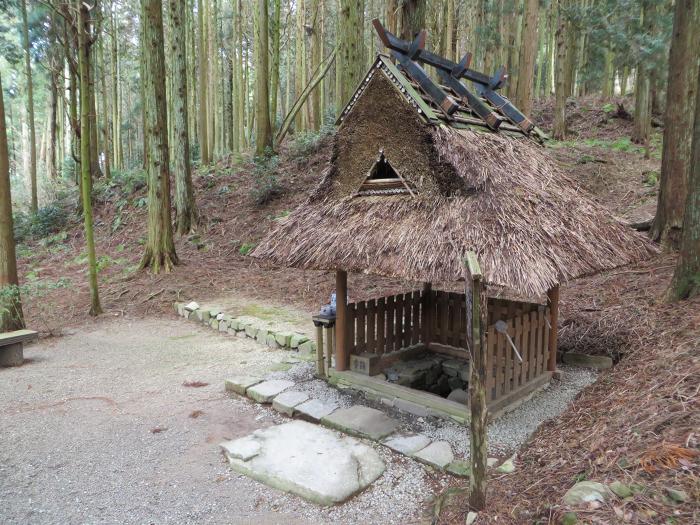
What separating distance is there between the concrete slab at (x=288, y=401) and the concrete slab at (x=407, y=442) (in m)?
1.24

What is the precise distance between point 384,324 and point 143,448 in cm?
314

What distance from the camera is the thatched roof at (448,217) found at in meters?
4.22

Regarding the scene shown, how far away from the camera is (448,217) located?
180 inches

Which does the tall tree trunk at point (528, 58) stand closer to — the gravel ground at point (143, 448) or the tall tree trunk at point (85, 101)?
the gravel ground at point (143, 448)

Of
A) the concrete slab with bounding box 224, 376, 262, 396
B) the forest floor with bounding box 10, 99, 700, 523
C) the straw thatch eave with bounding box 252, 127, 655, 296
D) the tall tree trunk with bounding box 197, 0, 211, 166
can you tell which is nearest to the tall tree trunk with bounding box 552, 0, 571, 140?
the forest floor with bounding box 10, 99, 700, 523

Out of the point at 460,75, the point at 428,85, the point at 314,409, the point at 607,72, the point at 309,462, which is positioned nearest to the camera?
the point at 309,462

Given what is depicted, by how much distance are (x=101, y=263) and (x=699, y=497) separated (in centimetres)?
1377

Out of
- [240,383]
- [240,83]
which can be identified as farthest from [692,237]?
[240,83]

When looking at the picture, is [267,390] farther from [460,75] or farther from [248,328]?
[460,75]

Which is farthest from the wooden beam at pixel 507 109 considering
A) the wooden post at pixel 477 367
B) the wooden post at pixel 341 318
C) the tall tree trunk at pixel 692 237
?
the wooden post at pixel 477 367

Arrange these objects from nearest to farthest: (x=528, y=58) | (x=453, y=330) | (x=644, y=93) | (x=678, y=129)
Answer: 1. (x=453, y=330)
2. (x=678, y=129)
3. (x=528, y=58)
4. (x=644, y=93)

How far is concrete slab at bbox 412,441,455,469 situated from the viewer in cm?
400

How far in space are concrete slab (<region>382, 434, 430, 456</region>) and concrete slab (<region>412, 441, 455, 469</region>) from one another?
0.19ft

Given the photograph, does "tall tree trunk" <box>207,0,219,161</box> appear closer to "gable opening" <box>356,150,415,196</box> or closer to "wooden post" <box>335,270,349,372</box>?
"gable opening" <box>356,150,415,196</box>
